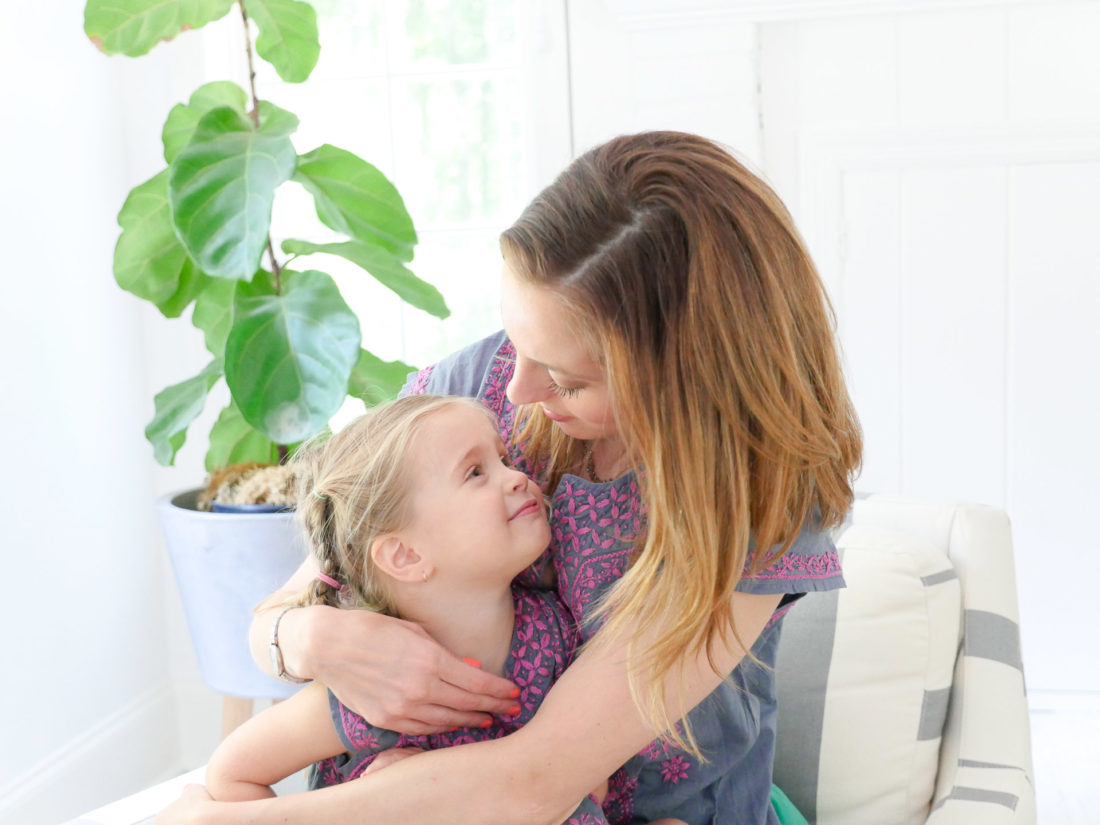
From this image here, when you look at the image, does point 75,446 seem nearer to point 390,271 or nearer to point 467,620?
point 390,271

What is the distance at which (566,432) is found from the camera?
123 centimetres

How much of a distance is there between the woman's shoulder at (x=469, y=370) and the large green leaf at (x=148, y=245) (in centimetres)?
77

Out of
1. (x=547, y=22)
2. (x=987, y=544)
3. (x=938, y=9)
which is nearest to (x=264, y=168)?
(x=547, y=22)

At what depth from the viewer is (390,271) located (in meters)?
1.96

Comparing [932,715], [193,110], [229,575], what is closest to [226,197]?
[193,110]

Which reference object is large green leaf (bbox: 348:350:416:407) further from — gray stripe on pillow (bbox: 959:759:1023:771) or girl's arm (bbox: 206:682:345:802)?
gray stripe on pillow (bbox: 959:759:1023:771)

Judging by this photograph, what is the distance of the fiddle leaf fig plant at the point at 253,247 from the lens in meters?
1.78

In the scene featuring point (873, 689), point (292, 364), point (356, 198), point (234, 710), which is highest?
point (356, 198)

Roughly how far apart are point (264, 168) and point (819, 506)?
1094 millimetres

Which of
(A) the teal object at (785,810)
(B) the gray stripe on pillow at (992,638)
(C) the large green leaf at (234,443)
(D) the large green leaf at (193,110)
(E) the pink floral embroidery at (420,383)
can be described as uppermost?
(D) the large green leaf at (193,110)

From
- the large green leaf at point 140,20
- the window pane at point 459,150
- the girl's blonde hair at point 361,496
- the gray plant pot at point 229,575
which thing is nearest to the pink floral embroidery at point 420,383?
the girl's blonde hair at point 361,496

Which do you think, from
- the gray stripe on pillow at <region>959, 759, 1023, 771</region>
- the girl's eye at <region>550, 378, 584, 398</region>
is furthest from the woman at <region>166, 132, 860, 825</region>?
the gray stripe on pillow at <region>959, 759, 1023, 771</region>

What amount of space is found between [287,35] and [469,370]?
91 cm

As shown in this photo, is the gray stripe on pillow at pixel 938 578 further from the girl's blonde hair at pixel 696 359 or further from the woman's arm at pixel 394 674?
the woman's arm at pixel 394 674
